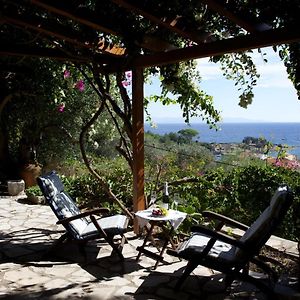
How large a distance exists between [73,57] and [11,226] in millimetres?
2535

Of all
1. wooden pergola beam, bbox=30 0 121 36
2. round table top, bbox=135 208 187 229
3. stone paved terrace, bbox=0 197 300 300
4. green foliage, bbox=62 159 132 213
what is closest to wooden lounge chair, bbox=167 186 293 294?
stone paved terrace, bbox=0 197 300 300

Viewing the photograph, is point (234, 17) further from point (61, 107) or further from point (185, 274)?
point (61, 107)

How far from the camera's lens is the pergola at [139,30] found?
3406mm

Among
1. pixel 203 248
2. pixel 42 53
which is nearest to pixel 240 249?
pixel 203 248

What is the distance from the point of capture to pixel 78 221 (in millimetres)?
4594

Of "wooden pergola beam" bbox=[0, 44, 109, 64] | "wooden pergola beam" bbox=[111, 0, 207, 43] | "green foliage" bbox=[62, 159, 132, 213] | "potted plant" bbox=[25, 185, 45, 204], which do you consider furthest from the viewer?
"potted plant" bbox=[25, 185, 45, 204]

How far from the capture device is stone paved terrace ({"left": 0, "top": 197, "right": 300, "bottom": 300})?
135 inches

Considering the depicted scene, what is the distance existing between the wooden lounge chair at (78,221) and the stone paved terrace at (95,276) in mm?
214

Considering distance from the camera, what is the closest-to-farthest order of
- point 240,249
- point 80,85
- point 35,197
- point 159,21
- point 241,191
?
point 240,249
point 159,21
point 241,191
point 35,197
point 80,85

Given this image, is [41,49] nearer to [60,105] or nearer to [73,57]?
[73,57]

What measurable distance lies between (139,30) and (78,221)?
2323mm

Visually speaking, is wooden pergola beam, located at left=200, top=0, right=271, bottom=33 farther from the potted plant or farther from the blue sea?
the potted plant

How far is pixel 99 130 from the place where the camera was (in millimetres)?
9836

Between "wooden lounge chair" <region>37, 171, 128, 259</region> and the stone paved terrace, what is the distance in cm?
21
